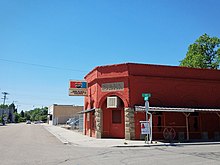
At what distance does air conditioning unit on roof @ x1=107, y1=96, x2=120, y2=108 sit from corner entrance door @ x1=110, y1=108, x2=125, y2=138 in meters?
0.98

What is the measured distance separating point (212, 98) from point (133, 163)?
16052 mm

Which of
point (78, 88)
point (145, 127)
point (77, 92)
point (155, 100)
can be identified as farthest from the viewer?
point (78, 88)

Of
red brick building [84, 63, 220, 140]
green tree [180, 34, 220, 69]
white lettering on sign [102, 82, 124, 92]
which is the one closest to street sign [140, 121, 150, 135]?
red brick building [84, 63, 220, 140]

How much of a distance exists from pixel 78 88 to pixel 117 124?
6.39 meters

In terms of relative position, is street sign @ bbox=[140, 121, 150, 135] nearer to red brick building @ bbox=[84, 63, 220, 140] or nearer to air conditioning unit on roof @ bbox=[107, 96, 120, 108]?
red brick building @ bbox=[84, 63, 220, 140]

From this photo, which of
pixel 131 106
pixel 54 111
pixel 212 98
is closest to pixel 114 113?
pixel 131 106

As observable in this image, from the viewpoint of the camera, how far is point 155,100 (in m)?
20.1

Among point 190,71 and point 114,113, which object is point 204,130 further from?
point 114,113

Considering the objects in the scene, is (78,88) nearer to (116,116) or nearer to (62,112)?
(116,116)

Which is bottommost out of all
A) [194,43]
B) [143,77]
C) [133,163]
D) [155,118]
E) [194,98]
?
[133,163]

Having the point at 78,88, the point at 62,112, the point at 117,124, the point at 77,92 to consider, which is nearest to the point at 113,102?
the point at 117,124

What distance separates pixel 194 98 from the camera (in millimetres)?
21406

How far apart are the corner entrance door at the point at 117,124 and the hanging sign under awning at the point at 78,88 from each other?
190 inches

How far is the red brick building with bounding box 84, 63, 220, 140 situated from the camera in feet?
64.3
